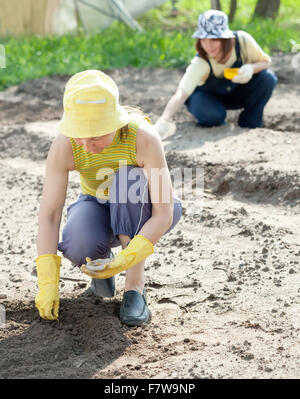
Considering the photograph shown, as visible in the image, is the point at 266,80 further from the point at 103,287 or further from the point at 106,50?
the point at 106,50

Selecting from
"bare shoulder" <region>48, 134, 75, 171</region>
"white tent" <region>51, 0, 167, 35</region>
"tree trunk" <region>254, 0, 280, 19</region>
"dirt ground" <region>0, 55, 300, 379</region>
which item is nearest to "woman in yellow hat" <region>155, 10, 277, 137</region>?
"dirt ground" <region>0, 55, 300, 379</region>

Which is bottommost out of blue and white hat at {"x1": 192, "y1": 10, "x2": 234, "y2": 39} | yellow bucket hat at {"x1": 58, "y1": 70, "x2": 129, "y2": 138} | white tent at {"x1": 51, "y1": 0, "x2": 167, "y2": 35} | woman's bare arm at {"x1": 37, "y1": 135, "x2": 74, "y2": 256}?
white tent at {"x1": 51, "y1": 0, "x2": 167, "y2": 35}

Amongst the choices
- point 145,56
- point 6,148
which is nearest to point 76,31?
point 145,56

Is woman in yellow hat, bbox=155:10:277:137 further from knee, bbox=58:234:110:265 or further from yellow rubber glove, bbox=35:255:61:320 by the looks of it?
yellow rubber glove, bbox=35:255:61:320

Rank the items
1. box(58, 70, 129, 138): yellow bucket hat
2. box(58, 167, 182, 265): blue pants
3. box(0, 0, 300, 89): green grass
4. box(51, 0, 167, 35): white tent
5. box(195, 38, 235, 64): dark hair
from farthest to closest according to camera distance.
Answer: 1. box(51, 0, 167, 35): white tent
2. box(0, 0, 300, 89): green grass
3. box(195, 38, 235, 64): dark hair
4. box(58, 167, 182, 265): blue pants
5. box(58, 70, 129, 138): yellow bucket hat

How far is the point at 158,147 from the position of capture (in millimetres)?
2582

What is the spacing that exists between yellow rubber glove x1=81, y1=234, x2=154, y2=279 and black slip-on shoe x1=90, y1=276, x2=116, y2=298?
368 millimetres

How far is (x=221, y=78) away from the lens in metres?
5.10

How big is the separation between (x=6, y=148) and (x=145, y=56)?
2857mm

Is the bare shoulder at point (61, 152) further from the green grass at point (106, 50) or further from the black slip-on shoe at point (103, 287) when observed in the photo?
the green grass at point (106, 50)

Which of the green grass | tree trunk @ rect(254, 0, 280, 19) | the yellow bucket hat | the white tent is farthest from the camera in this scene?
tree trunk @ rect(254, 0, 280, 19)

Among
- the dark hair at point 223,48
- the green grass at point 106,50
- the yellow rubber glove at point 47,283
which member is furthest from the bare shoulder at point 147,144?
the green grass at point 106,50

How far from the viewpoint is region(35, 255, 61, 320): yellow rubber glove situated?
2617 mm

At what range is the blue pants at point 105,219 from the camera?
104 inches
